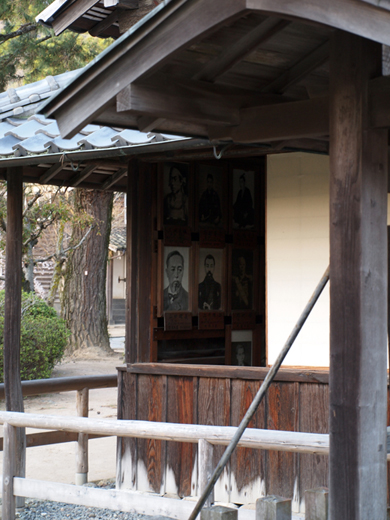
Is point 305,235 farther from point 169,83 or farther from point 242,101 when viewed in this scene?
point 169,83

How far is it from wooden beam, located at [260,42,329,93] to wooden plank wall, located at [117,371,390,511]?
8.85ft

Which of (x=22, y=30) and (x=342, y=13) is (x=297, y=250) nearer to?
(x=342, y=13)

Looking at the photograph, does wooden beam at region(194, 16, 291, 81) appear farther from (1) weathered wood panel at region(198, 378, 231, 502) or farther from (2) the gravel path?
(2) the gravel path

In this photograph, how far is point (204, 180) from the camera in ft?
23.0

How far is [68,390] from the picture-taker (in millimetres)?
6867

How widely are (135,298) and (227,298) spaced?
120 centimetres

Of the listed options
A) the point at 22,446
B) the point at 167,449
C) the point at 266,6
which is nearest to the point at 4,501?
the point at 22,446

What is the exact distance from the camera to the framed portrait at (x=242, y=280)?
7316mm

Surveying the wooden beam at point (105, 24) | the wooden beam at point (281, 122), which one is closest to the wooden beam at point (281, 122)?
the wooden beam at point (281, 122)

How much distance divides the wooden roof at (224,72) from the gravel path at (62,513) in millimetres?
3761

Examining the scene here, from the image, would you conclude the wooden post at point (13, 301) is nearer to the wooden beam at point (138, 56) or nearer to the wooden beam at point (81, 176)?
the wooden beam at point (81, 176)

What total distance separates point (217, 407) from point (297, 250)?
151 centimetres

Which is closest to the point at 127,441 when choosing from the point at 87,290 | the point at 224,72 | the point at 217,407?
the point at 217,407

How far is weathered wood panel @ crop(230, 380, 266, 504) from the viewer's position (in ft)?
18.7
